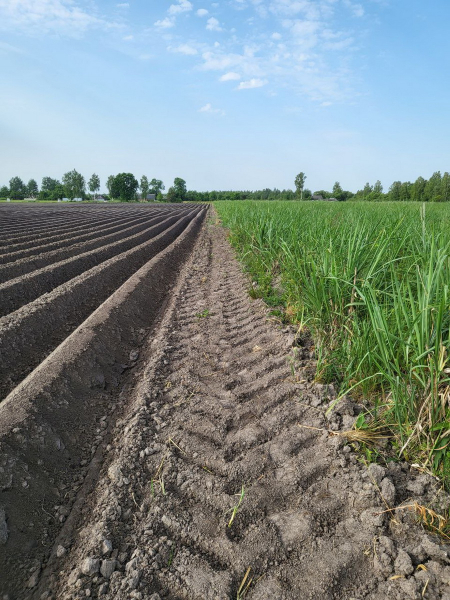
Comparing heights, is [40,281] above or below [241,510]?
above

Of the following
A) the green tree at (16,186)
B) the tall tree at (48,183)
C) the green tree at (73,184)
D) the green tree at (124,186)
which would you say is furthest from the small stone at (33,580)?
the tall tree at (48,183)

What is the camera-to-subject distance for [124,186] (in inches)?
3593

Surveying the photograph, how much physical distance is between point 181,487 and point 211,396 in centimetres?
92

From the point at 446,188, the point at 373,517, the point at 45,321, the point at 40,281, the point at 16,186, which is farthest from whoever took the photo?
the point at 16,186

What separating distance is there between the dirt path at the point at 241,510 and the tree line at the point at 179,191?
46037 mm

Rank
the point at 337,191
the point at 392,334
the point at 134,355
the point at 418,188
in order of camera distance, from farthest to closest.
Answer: the point at 337,191, the point at 418,188, the point at 134,355, the point at 392,334

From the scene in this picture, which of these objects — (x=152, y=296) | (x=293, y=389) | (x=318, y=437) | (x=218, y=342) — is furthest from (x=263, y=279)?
(x=318, y=437)

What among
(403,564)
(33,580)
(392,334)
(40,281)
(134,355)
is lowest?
(33,580)

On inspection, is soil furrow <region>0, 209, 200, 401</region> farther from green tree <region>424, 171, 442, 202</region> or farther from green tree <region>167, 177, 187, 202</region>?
green tree <region>167, 177, 187, 202</region>

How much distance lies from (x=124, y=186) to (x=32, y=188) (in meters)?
40.1

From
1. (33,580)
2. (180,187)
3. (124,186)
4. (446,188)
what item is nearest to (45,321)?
(33,580)

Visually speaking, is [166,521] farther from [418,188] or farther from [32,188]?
[32,188]

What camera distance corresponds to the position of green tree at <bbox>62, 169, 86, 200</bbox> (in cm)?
9450

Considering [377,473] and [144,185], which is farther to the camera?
[144,185]
